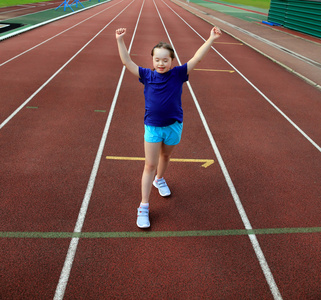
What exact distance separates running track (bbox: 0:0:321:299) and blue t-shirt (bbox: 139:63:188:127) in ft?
4.51

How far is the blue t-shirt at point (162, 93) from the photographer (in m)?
2.92

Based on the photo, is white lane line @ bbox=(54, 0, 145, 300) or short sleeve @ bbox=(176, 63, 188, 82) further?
short sleeve @ bbox=(176, 63, 188, 82)

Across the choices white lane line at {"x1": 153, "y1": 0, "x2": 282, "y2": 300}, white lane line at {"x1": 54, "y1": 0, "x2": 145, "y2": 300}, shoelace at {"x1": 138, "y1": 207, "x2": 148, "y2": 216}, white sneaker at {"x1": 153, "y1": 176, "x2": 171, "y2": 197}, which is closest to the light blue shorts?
shoelace at {"x1": 138, "y1": 207, "x2": 148, "y2": 216}

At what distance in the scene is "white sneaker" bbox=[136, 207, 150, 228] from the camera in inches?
135

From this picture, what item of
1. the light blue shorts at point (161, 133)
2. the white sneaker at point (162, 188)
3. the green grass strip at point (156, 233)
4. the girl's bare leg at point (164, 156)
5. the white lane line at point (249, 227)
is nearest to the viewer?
the white lane line at point (249, 227)

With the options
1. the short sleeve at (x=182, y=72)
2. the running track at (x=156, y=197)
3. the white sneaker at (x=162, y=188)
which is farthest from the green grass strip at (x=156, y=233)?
the short sleeve at (x=182, y=72)

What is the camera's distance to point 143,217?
3477 mm

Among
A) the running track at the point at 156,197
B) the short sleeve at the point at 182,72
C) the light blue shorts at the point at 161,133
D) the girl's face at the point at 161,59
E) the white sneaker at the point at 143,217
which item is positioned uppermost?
the girl's face at the point at 161,59

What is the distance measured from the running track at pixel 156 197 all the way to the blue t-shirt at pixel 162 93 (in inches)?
54.1

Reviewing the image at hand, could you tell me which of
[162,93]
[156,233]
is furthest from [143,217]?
[162,93]

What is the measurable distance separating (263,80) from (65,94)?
633 centimetres

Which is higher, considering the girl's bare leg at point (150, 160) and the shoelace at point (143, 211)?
the girl's bare leg at point (150, 160)

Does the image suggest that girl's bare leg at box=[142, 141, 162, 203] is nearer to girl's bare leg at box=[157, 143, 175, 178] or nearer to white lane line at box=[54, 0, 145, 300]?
girl's bare leg at box=[157, 143, 175, 178]

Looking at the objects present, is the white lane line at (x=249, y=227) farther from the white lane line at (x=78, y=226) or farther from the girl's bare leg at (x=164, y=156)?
the white lane line at (x=78, y=226)
